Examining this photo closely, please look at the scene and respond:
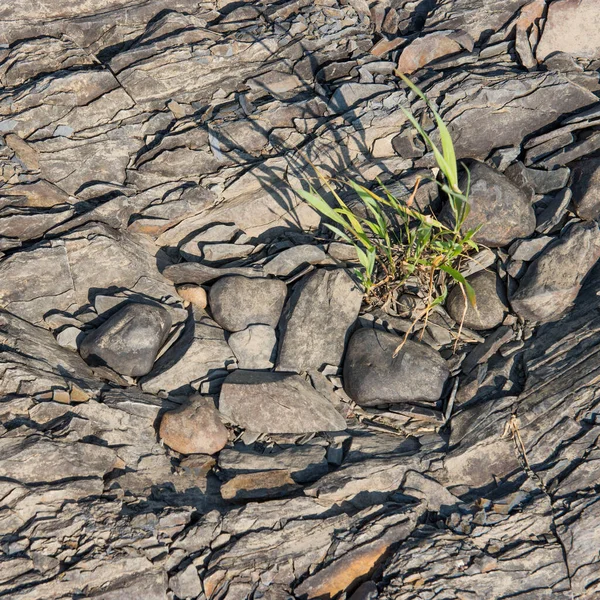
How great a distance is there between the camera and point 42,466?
2.95m

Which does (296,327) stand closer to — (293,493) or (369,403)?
(369,403)

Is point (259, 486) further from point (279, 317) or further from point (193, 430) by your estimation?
point (279, 317)

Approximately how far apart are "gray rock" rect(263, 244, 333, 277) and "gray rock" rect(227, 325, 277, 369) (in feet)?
1.23

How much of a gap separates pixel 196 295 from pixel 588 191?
2.29 metres

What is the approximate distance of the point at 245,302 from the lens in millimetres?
3727

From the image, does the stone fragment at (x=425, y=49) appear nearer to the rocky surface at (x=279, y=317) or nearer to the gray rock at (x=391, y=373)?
the rocky surface at (x=279, y=317)

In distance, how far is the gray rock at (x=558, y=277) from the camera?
3.53m

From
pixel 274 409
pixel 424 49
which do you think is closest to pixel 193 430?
pixel 274 409

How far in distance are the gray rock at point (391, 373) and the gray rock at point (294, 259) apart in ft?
2.04

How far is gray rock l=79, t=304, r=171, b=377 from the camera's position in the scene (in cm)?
352

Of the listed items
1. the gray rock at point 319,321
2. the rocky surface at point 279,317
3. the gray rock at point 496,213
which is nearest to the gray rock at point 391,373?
the rocky surface at point 279,317

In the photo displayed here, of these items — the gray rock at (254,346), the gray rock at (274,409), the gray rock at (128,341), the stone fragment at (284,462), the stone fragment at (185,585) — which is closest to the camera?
the stone fragment at (185,585)

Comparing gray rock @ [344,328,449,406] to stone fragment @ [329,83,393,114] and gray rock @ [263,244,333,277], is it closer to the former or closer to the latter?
gray rock @ [263,244,333,277]

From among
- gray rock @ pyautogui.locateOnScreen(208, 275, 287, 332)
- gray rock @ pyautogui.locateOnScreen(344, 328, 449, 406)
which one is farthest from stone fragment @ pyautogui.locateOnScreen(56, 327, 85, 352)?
gray rock @ pyautogui.locateOnScreen(344, 328, 449, 406)
